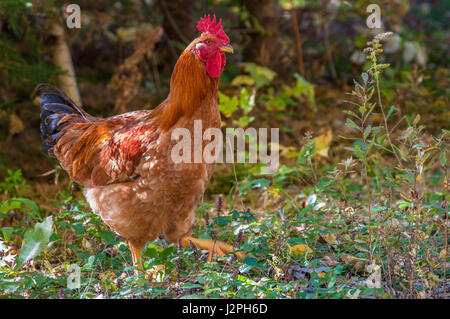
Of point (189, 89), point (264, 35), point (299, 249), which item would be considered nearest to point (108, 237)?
point (189, 89)

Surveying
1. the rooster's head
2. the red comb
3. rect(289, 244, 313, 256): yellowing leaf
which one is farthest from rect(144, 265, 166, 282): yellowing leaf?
the red comb

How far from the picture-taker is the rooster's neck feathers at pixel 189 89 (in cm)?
331

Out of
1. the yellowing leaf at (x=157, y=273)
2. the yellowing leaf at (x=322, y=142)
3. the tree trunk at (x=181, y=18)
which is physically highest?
the tree trunk at (x=181, y=18)

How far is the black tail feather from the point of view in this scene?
13.7ft

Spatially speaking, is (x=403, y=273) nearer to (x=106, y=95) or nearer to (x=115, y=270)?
(x=115, y=270)

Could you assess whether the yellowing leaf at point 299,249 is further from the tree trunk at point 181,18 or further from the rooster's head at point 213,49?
the tree trunk at point 181,18

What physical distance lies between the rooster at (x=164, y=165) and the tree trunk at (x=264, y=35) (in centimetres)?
351

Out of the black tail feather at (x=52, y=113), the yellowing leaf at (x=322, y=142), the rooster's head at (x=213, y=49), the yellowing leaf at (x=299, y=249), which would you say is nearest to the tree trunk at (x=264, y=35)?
the yellowing leaf at (x=322, y=142)

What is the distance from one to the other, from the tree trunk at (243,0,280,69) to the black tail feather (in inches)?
126

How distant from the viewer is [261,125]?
6.31 meters

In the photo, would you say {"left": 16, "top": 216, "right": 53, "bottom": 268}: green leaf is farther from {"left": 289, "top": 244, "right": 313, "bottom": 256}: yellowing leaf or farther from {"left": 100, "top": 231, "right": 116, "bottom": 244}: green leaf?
{"left": 289, "top": 244, "right": 313, "bottom": 256}: yellowing leaf

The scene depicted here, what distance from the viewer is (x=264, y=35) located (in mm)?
6879

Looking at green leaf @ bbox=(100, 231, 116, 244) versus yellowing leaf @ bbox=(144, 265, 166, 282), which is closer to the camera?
yellowing leaf @ bbox=(144, 265, 166, 282)

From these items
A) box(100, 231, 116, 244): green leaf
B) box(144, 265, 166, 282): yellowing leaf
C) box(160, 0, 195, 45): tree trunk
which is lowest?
box(144, 265, 166, 282): yellowing leaf
